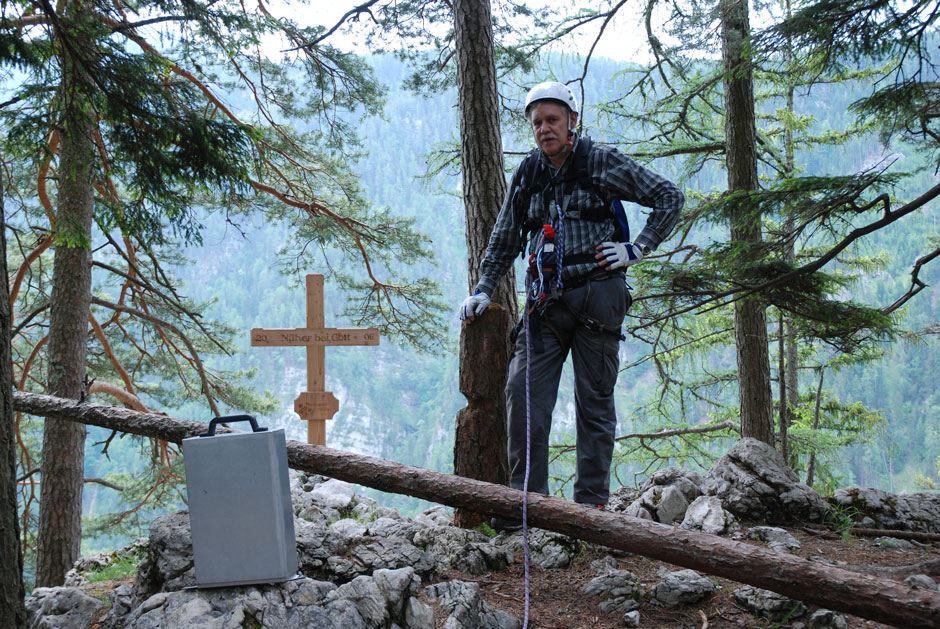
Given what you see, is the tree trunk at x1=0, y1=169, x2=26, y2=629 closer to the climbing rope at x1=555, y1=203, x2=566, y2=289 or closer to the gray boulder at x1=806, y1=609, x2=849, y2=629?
the climbing rope at x1=555, y1=203, x2=566, y2=289

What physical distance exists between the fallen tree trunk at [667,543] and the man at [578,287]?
0.55 metres

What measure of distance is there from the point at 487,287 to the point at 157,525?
2.02 m

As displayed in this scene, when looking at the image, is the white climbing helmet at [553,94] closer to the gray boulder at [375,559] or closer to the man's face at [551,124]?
the man's face at [551,124]

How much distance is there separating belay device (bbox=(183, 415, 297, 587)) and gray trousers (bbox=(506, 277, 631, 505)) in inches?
54.7

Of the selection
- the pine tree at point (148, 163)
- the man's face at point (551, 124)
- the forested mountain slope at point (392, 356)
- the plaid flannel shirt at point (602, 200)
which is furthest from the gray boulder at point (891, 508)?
the forested mountain slope at point (392, 356)

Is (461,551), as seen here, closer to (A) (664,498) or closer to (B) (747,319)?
(A) (664,498)

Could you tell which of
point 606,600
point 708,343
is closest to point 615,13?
point 708,343

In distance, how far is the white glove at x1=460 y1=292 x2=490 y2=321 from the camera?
12.0 ft

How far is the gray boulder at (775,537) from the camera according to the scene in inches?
138

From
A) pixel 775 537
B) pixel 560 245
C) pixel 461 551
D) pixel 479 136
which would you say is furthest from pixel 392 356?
pixel 560 245

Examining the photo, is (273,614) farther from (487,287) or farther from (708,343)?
(708,343)

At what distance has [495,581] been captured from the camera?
3.07m

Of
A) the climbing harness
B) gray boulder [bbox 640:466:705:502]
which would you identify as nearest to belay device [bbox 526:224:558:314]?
the climbing harness

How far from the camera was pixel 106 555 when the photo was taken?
15.4ft
